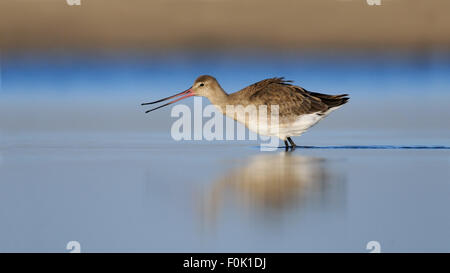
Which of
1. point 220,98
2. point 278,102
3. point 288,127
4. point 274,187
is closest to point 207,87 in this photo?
point 220,98

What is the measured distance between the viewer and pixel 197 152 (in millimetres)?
7934

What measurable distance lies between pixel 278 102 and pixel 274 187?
3.07m

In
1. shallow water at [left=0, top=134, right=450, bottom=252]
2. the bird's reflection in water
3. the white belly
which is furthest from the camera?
the white belly

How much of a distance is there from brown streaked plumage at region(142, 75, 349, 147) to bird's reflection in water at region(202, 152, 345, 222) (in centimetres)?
137

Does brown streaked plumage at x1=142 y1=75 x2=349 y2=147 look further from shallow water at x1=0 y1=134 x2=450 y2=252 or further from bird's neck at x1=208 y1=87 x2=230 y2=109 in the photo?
shallow water at x1=0 y1=134 x2=450 y2=252

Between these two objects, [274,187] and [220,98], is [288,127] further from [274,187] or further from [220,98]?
[274,187]

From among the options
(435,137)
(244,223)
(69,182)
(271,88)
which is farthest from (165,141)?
(244,223)

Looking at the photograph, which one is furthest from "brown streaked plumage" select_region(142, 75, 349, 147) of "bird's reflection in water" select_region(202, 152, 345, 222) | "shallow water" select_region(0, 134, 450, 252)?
"bird's reflection in water" select_region(202, 152, 345, 222)

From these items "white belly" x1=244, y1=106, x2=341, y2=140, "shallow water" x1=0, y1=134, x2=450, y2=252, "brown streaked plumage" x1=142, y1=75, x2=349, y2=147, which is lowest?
"shallow water" x1=0, y1=134, x2=450, y2=252

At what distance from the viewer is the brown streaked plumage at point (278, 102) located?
8.38 metres

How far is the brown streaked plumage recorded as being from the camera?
8.38 metres

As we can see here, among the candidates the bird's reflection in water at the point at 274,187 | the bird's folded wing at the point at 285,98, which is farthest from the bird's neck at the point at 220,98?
the bird's reflection in water at the point at 274,187

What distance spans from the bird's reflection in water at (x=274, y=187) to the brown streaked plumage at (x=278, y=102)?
1375 mm

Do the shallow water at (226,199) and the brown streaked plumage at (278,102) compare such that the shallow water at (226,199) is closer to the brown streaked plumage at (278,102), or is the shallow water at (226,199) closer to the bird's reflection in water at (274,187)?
the bird's reflection in water at (274,187)
